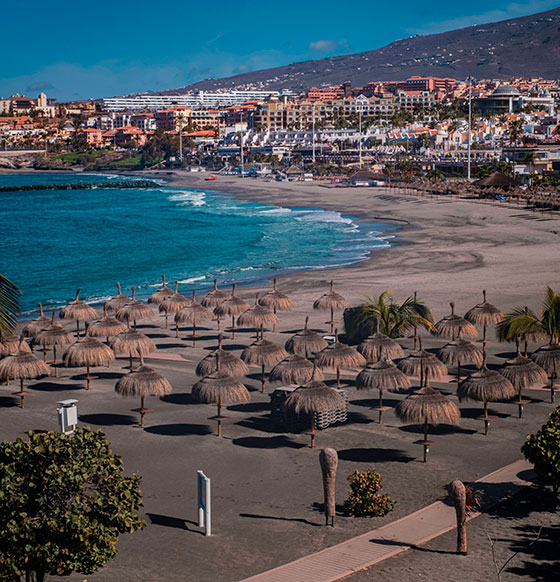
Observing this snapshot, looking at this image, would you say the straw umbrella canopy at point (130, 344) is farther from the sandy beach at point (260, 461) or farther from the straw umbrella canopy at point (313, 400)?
the straw umbrella canopy at point (313, 400)

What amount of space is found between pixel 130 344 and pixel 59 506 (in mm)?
13936

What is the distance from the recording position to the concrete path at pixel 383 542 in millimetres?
12289

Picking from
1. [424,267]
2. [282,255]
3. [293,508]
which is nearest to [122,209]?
[282,255]

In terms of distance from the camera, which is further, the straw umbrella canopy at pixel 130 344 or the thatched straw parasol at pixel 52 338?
the thatched straw parasol at pixel 52 338

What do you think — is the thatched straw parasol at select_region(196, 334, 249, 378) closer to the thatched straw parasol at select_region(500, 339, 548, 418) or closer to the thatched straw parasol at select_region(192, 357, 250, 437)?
the thatched straw parasol at select_region(192, 357, 250, 437)

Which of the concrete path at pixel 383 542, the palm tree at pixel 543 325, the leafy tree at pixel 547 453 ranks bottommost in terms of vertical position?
the concrete path at pixel 383 542

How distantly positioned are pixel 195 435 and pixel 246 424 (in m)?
1.36

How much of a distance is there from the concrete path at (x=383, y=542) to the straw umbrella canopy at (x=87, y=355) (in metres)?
11.4

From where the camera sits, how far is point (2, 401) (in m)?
21.7

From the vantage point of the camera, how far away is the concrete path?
12.3m

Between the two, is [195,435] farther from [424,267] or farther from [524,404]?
[424,267]

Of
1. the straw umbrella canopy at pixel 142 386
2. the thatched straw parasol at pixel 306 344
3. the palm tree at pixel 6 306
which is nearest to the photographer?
the palm tree at pixel 6 306

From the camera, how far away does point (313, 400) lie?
17.6 metres

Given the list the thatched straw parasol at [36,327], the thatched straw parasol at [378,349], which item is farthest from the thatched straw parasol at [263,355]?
the thatched straw parasol at [36,327]
